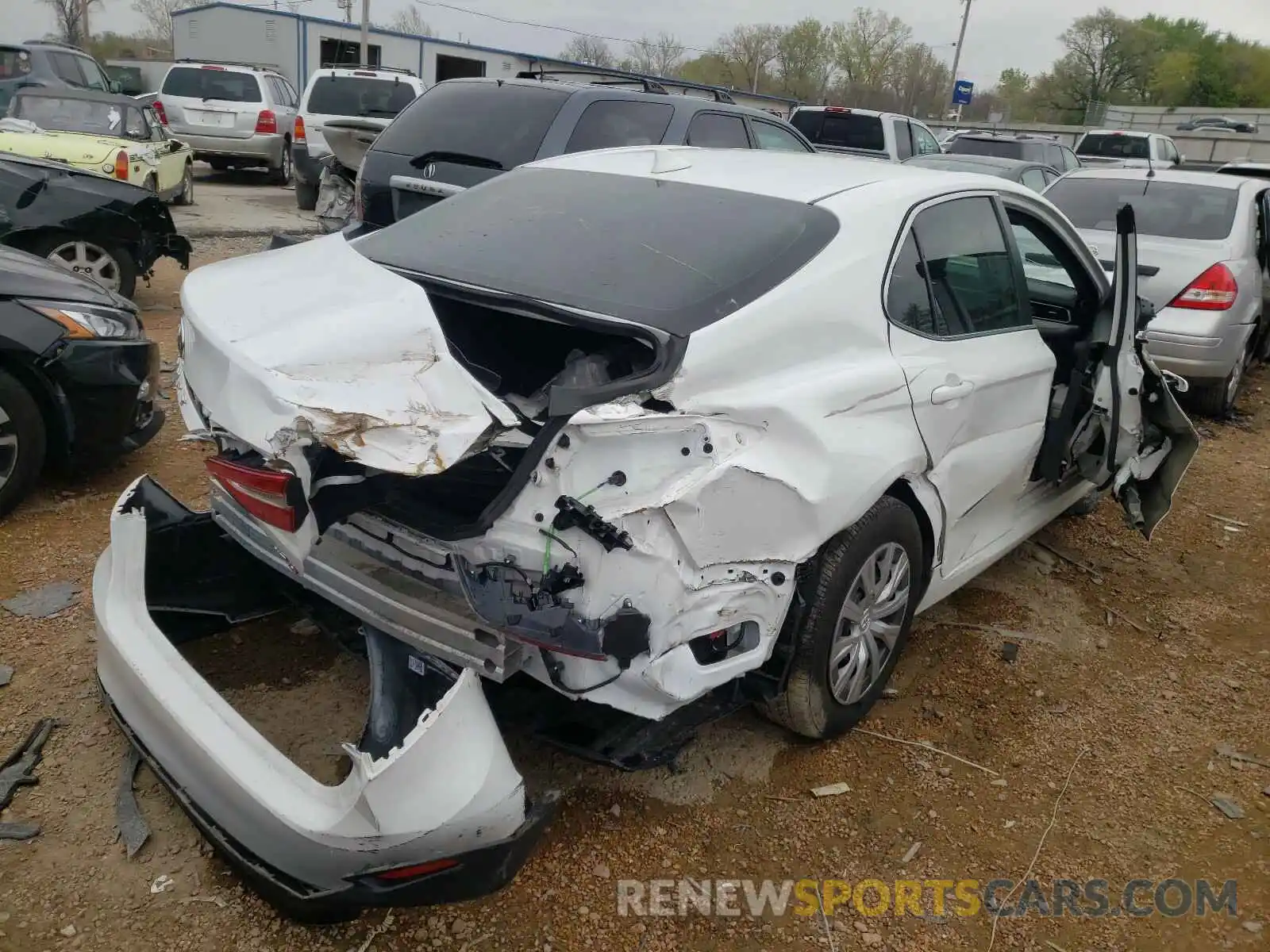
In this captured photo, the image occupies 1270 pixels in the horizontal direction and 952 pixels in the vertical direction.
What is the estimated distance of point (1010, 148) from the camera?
496 inches

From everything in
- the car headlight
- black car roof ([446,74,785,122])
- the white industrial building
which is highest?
the white industrial building

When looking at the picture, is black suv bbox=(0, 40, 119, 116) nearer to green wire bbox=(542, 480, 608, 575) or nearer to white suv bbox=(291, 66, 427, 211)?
white suv bbox=(291, 66, 427, 211)

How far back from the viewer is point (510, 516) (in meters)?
2.15

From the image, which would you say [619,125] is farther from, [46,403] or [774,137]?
[46,403]

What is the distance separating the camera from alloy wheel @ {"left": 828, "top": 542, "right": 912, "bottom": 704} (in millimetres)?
2850

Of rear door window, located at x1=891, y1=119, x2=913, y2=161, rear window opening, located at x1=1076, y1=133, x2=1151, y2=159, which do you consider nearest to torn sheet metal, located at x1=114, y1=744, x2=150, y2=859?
rear door window, located at x1=891, y1=119, x2=913, y2=161

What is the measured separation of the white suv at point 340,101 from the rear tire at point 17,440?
9.36 m

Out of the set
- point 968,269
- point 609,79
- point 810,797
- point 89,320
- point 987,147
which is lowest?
point 810,797

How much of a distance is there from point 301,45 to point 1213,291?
93.1ft

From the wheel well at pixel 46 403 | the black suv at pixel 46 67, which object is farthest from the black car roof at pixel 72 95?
the wheel well at pixel 46 403

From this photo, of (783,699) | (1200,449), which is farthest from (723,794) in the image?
(1200,449)

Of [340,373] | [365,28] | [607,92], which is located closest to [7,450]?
[340,373]

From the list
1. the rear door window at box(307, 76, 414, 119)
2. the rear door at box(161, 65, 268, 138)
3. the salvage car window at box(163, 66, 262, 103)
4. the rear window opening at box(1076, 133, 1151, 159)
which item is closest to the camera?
the rear door window at box(307, 76, 414, 119)

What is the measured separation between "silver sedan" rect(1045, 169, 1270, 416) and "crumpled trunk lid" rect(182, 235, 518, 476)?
5.28m
